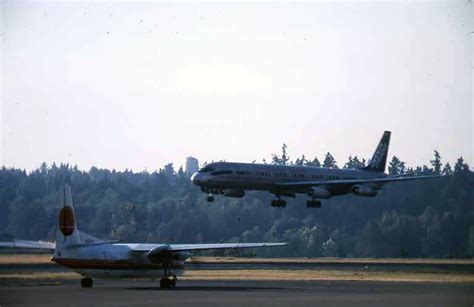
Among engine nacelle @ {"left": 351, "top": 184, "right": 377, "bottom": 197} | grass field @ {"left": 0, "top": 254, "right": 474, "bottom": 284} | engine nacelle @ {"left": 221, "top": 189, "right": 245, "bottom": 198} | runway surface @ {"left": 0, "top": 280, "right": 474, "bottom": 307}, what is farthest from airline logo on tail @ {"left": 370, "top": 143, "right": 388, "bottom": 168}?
runway surface @ {"left": 0, "top": 280, "right": 474, "bottom": 307}

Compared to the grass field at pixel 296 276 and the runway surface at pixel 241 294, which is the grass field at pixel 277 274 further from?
the runway surface at pixel 241 294

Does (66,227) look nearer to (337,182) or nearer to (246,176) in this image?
(246,176)

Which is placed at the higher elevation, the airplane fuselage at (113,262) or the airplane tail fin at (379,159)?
the airplane tail fin at (379,159)

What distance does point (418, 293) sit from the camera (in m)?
60.8

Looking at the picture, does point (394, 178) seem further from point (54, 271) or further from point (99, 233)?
point (99, 233)

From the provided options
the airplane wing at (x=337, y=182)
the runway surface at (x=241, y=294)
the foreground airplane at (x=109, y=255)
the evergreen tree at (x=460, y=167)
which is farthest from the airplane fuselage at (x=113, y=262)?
the evergreen tree at (x=460, y=167)

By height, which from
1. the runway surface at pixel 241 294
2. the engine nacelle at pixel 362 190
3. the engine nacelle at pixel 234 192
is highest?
the engine nacelle at pixel 362 190

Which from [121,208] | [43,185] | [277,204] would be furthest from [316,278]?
[43,185]

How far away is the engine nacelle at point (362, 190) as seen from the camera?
10250 cm

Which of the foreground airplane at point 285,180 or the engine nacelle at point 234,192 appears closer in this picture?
the foreground airplane at point 285,180

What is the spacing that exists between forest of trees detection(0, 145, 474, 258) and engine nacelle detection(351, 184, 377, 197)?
11302mm

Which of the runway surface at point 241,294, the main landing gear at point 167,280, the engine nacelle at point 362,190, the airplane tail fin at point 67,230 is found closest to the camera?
the runway surface at point 241,294

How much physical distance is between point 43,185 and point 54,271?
3148 inches

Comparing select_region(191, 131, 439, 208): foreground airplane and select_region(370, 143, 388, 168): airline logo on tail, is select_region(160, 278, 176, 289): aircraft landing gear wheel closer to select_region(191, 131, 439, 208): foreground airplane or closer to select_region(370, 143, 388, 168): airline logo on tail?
select_region(191, 131, 439, 208): foreground airplane
